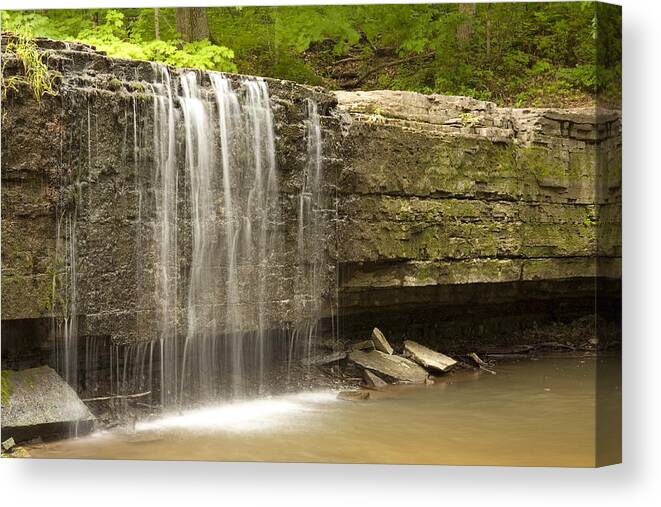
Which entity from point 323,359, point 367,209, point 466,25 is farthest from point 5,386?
point 466,25

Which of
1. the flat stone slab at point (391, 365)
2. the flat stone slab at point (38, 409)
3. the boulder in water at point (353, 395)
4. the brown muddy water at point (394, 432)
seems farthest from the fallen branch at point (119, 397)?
the flat stone slab at point (391, 365)

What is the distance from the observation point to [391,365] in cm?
754

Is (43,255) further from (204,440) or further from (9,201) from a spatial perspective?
(204,440)

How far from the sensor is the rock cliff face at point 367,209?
5.93m

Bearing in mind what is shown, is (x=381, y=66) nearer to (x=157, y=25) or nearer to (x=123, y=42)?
(x=157, y=25)

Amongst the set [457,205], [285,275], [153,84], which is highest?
[153,84]

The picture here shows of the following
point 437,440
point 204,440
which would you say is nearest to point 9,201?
point 204,440

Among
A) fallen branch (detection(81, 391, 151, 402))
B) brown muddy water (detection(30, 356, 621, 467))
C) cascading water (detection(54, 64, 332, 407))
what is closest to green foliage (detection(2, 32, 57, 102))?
cascading water (detection(54, 64, 332, 407))

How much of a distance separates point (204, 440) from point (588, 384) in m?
2.76

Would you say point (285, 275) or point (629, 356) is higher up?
point (285, 275)

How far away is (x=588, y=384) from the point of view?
5.98 m

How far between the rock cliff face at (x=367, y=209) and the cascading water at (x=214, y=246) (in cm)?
4

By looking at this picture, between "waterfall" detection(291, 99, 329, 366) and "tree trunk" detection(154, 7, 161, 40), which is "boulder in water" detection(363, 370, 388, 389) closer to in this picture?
"waterfall" detection(291, 99, 329, 366)

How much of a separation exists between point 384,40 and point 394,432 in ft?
9.80
